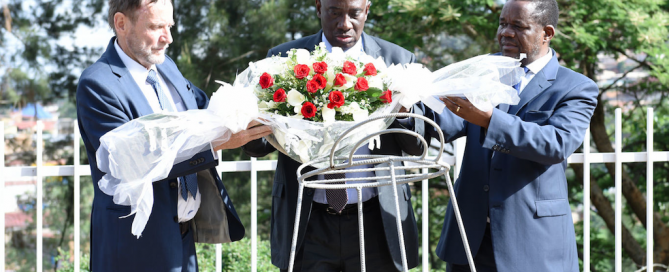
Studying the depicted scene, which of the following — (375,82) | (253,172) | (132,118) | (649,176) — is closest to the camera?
(375,82)

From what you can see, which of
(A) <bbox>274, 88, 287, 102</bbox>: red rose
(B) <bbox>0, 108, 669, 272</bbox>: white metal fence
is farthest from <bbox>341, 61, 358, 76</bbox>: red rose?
(B) <bbox>0, 108, 669, 272</bbox>: white metal fence

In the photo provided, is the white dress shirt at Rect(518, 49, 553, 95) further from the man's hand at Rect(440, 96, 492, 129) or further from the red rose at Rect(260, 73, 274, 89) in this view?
the red rose at Rect(260, 73, 274, 89)

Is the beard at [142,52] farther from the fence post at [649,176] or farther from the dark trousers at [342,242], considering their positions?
the fence post at [649,176]

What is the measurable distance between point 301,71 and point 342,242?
101 cm

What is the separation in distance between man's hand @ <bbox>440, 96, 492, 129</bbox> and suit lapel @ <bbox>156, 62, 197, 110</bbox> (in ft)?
3.89

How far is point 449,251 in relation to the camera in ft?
10.1

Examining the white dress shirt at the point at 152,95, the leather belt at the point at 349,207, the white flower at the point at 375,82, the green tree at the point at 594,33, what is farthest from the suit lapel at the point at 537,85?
the green tree at the point at 594,33

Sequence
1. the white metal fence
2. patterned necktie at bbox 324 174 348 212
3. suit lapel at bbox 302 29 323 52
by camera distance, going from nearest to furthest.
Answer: patterned necktie at bbox 324 174 348 212 → suit lapel at bbox 302 29 323 52 → the white metal fence

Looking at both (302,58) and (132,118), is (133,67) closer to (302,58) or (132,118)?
(132,118)

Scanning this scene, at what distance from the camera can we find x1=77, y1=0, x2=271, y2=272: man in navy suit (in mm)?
2613

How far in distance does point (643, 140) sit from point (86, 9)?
8457mm

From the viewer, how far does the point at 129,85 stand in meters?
2.71

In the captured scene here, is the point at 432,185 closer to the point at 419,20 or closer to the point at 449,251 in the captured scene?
the point at 419,20

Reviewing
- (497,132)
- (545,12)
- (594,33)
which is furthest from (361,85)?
(594,33)
